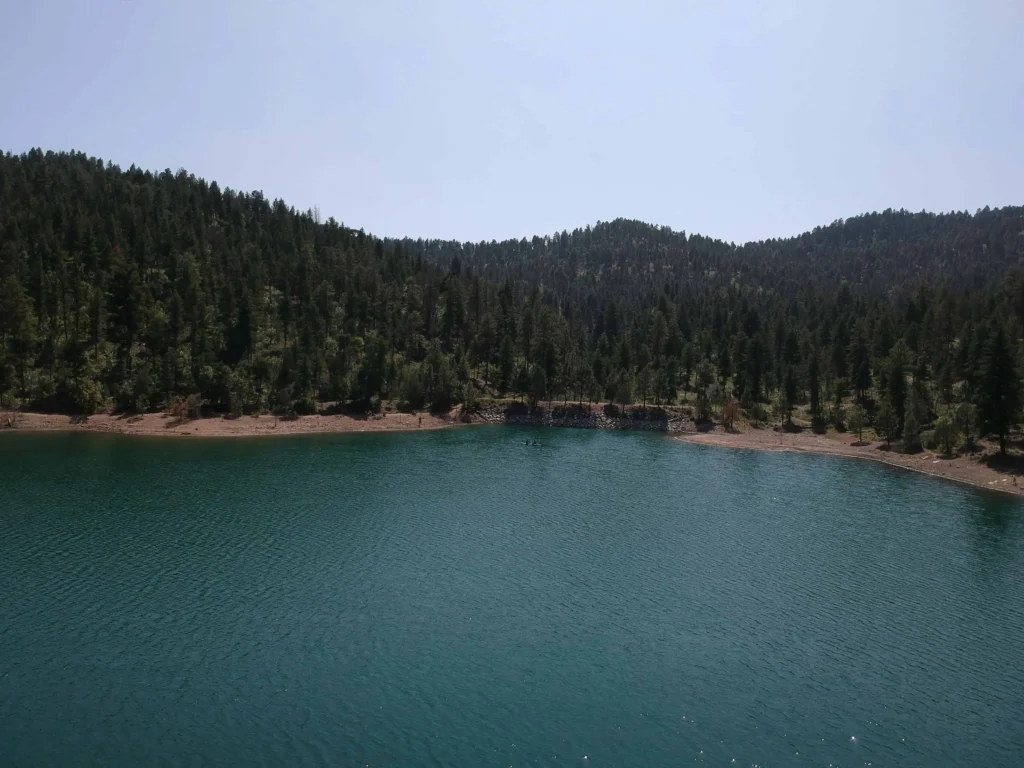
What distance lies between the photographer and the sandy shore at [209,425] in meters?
100

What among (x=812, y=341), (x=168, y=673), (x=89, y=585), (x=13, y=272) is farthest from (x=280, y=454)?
(x=812, y=341)

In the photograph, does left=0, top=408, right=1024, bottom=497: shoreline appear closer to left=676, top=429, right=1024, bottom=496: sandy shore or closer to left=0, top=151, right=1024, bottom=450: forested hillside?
left=676, top=429, right=1024, bottom=496: sandy shore

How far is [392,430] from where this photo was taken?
4459 inches

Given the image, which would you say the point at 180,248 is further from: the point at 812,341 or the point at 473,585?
the point at 812,341

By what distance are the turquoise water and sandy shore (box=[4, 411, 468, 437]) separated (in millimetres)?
28970

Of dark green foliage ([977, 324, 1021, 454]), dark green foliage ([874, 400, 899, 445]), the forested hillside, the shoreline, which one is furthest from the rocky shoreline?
dark green foliage ([977, 324, 1021, 454])

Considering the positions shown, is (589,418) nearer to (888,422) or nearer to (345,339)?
(888,422)

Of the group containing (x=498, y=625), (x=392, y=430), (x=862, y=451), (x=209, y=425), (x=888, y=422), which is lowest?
(x=498, y=625)

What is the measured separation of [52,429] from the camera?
9888cm

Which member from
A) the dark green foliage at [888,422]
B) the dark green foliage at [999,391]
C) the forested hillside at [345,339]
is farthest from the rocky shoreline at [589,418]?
the dark green foliage at [999,391]

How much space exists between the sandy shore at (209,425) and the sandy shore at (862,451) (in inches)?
1994

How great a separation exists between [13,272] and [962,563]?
485 ft

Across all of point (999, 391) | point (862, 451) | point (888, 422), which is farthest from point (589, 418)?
point (999, 391)

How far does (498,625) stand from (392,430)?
7670 centimetres
